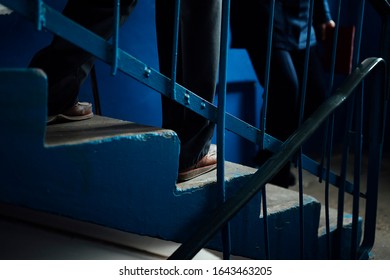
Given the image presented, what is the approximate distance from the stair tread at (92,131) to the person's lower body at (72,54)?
9 centimetres

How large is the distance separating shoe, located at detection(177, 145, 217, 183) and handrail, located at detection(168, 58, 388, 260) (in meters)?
0.16

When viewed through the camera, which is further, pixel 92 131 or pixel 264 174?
pixel 264 174

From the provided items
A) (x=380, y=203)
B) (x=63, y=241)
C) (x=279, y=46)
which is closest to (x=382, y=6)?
(x=279, y=46)

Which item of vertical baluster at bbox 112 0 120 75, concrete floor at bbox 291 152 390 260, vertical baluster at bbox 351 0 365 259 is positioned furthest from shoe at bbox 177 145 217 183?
concrete floor at bbox 291 152 390 260

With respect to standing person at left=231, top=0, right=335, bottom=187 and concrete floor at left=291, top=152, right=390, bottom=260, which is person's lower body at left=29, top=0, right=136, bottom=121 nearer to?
standing person at left=231, top=0, right=335, bottom=187

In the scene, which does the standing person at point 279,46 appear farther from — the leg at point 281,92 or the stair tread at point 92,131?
the stair tread at point 92,131

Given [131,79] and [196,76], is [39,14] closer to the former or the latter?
[196,76]

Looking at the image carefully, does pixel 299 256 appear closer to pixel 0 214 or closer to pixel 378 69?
pixel 378 69

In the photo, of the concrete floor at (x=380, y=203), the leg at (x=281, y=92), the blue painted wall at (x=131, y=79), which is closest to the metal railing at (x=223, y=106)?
the blue painted wall at (x=131, y=79)

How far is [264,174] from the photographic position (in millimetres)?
1423

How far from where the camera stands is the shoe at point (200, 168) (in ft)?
4.84

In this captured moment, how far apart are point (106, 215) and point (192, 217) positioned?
0.29 m

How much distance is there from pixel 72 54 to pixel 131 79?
129cm

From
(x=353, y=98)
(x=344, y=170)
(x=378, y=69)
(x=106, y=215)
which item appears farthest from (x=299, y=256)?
(x=106, y=215)
